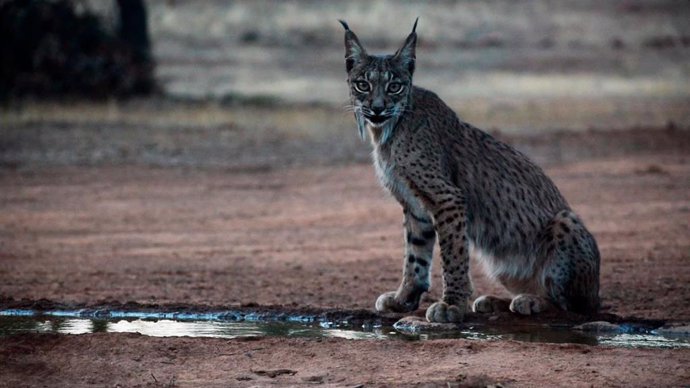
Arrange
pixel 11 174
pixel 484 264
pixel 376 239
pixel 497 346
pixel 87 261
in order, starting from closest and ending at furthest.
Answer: pixel 497 346 → pixel 484 264 → pixel 87 261 → pixel 376 239 → pixel 11 174

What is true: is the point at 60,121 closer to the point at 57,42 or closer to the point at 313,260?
the point at 57,42

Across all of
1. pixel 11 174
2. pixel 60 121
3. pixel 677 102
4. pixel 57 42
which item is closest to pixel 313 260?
pixel 11 174

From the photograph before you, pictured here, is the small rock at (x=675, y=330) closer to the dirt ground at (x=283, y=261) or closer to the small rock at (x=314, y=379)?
the dirt ground at (x=283, y=261)

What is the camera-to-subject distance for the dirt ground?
789cm

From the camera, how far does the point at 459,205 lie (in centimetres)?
949

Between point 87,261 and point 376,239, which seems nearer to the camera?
point 87,261

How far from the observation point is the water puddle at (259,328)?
29.9ft

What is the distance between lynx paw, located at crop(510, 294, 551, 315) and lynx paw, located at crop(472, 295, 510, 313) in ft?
0.86

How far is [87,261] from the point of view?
1269cm

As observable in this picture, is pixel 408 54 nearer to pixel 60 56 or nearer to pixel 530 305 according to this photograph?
pixel 530 305

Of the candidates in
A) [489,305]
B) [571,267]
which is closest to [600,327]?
[571,267]

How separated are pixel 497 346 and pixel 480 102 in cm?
1876

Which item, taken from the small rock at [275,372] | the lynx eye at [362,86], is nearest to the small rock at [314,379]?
the small rock at [275,372]

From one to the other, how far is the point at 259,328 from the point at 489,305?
174cm
